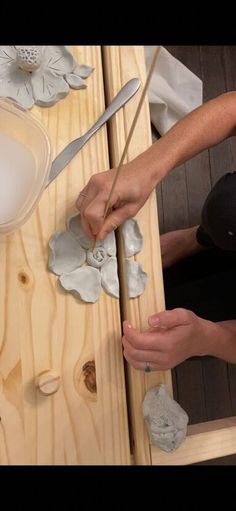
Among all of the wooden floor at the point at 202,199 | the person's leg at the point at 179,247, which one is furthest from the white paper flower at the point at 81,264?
the wooden floor at the point at 202,199

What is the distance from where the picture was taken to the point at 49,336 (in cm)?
59

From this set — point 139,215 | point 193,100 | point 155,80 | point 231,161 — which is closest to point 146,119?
point 139,215

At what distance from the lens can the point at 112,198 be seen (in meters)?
0.60

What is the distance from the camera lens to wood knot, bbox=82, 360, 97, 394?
0.60 m

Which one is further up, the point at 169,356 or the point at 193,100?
the point at 193,100

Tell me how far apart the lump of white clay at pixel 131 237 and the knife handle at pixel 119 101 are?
0.13 metres

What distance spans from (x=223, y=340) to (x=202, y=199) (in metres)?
0.77

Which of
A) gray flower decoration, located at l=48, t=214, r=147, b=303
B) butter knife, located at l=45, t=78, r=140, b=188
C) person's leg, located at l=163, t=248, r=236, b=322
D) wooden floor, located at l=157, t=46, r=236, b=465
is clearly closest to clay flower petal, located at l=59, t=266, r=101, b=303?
gray flower decoration, located at l=48, t=214, r=147, b=303

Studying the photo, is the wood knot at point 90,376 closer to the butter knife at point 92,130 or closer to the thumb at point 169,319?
the thumb at point 169,319

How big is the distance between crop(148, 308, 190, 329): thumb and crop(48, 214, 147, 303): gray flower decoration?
5cm

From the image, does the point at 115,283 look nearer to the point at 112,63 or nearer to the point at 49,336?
the point at 49,336

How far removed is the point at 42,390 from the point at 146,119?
14.8 inches

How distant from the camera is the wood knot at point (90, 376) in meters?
0.60

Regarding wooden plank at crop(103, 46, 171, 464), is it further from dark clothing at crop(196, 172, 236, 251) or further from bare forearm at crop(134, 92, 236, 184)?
dark clothing at crop(196, 172, 236, 251)
